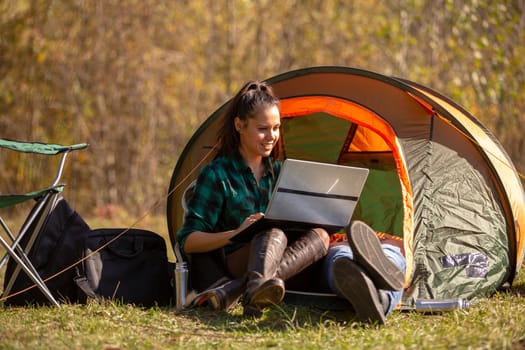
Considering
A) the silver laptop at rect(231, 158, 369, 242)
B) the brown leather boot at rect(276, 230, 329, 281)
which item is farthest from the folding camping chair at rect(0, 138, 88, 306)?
the brown leather boot at rect(276, 230, 329, 281)

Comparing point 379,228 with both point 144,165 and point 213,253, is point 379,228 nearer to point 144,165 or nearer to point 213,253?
point 213,253

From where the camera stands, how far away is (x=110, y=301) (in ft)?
11.9

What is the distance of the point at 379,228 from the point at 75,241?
1893mm

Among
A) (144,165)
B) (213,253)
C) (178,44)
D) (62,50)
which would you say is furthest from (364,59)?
(213,253)

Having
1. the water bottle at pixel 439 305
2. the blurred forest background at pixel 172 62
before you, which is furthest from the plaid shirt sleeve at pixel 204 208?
the blurred forest background at pixel 172 62

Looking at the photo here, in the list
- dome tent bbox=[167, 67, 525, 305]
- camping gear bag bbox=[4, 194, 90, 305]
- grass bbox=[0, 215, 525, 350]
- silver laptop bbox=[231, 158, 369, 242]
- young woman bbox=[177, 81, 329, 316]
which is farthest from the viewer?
dome tent bbox=[167, 67, 525, 305]

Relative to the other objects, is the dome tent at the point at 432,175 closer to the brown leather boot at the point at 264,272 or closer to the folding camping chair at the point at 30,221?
the brown leather boot at the point at 264,272

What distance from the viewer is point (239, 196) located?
3686 mm

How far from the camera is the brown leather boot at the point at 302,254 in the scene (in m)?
3.36

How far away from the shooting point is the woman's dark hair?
3.66 metres

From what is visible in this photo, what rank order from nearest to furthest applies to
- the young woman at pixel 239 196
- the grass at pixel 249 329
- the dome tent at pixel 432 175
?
the grass at pixel 249 329 < the young woman at pixel 239 196 < the dome tent at pixel 432 175

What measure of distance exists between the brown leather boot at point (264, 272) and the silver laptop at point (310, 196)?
80 millimetres

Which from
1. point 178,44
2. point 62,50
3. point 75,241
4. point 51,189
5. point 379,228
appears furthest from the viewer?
point 178,44

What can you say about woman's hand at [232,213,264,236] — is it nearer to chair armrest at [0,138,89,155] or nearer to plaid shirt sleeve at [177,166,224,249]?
plaid shirt sleeve at [177,166,224,249]
